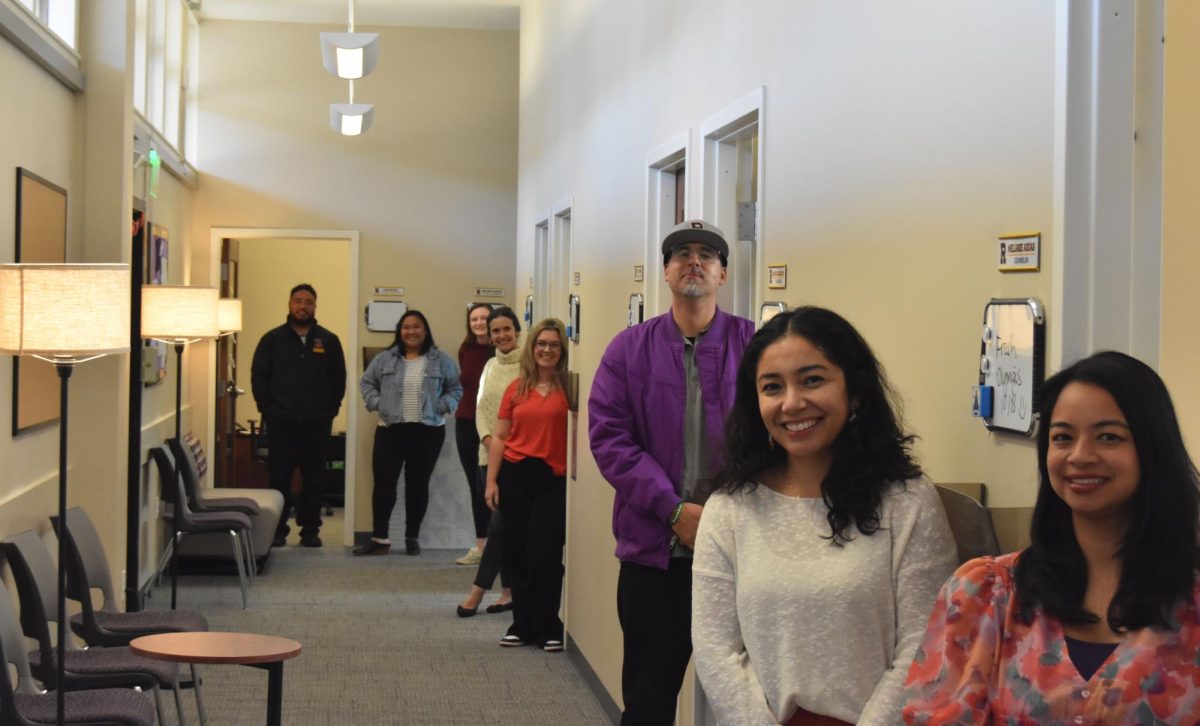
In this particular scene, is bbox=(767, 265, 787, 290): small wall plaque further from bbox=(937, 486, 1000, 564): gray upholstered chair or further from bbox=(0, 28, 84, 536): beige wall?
bbox=(0, 28, 84, 536): beige wall

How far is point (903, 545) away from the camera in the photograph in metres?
2.19

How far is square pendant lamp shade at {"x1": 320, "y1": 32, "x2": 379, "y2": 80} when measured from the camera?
774 cm

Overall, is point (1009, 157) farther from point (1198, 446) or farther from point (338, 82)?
point (338, 82)

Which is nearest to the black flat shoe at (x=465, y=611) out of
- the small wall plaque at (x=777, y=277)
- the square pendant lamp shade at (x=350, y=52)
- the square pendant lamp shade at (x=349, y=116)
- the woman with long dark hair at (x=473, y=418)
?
the woman with long dark hair at (x=473, y=418)

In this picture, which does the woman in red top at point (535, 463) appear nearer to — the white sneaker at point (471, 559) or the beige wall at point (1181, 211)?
the white sneaker at point (471, 559)

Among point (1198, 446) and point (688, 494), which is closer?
point (1198, 446)

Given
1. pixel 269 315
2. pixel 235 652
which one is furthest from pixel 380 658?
pixel 269 315

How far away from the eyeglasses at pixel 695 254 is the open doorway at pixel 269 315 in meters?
7.35

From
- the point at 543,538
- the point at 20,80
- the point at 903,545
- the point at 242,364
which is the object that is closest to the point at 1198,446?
the point at 903,545

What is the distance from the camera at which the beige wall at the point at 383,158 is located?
35.0ft

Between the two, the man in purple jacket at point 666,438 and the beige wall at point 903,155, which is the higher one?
the beige wall at point 903,155

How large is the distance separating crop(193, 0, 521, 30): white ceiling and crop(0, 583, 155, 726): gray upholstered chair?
709cm

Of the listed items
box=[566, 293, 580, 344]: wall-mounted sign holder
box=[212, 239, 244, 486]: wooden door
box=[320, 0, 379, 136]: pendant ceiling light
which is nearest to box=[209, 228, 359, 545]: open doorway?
box=[212, 239, 244, 486]: wooden door

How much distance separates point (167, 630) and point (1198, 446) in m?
3.86
